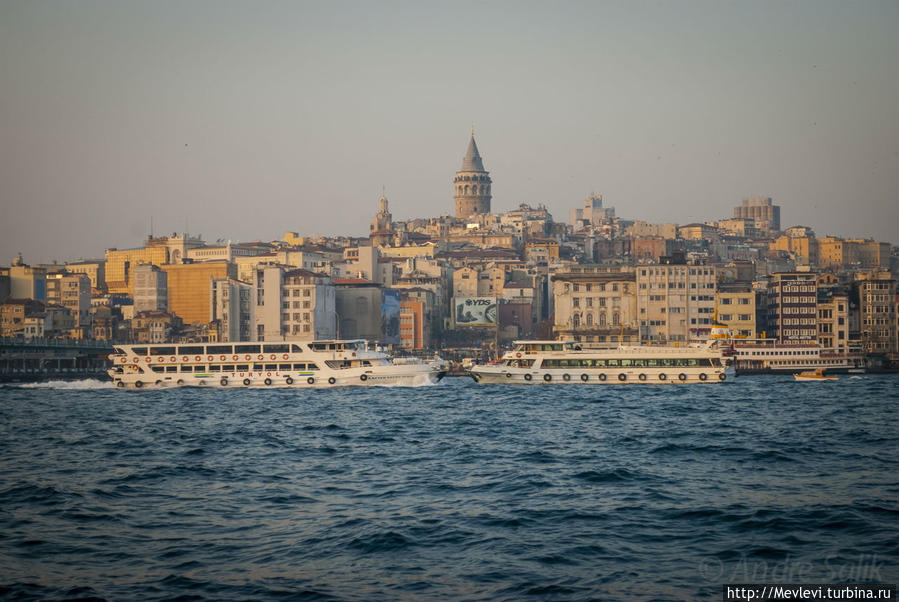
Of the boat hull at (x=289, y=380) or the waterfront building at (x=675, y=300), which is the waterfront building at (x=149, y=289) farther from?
the boat hull at (x=289, y=380)

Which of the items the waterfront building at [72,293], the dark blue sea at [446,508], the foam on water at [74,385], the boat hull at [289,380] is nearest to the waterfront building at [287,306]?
the waterfront building at [72,293]

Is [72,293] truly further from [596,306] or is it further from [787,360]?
[787,360]

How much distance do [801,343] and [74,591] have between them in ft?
319

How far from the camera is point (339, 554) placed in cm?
1809

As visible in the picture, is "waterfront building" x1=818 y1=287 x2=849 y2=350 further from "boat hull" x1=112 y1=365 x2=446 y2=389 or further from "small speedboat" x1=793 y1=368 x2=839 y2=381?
"boat hull" x1=112 y1=365 x2=446 y2=389

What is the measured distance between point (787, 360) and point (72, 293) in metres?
95.8

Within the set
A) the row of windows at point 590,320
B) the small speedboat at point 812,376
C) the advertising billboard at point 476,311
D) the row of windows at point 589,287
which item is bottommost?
the small speedboat at point 812,376

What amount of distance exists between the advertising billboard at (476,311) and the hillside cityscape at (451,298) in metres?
0.18

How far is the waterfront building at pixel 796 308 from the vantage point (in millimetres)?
109812

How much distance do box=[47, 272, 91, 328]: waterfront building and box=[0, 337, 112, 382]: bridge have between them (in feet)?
99.2

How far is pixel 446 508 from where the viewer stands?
2208 cm

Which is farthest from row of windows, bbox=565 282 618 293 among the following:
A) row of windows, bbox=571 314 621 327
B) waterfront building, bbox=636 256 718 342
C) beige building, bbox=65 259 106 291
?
beige building, bbox=65 259 106 291

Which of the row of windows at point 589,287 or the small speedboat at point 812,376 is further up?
the row of windows at point 589,287

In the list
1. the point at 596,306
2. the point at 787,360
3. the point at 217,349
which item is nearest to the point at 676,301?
the point at 596,306
